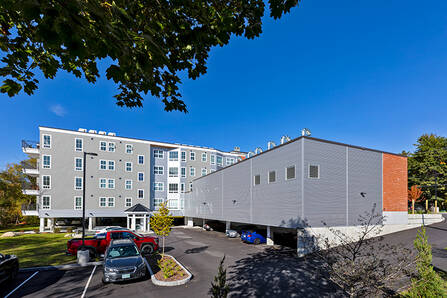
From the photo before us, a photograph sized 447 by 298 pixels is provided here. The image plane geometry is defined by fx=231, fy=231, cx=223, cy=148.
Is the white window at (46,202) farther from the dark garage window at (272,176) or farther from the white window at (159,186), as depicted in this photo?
the dark garage window at (272,176)

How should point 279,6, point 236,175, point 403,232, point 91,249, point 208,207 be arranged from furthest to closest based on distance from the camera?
point 208,207 < point 236,175 < point 403,232 < point 91,249 < point 279,6

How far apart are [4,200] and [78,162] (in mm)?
20068

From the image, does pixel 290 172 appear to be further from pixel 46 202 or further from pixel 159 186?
pixel 46 202

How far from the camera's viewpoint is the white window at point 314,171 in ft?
60.7

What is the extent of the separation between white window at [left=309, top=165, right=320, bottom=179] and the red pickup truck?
13485 mm

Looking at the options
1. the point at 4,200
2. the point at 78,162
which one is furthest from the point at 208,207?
the point at 4,200

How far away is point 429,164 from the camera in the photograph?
46844mm

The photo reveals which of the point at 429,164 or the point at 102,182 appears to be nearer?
the point at 102,182

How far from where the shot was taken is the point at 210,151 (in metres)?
48.1

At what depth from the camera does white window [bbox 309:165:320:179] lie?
18.5 metres

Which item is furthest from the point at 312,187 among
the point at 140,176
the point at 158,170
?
the point at 158,170

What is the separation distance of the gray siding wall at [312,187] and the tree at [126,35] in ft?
49.4

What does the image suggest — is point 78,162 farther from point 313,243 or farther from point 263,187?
point 313,243

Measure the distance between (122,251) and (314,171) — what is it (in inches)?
580
